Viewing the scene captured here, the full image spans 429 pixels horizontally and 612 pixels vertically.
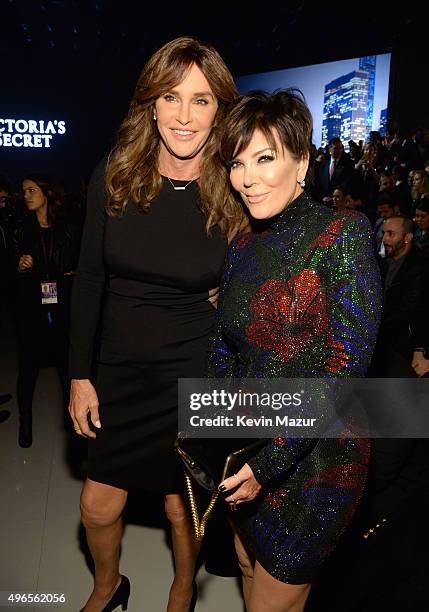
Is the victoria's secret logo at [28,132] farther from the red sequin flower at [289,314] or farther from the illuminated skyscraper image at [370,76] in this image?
the red sequin flower at [289,314]

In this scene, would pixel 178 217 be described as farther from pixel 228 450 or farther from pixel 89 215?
pixel 228 450

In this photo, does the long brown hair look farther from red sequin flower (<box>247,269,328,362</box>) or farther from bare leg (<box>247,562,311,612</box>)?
bare leg (<box>247,562,311,612</box>)

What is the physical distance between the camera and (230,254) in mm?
1636

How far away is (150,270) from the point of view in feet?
5.79

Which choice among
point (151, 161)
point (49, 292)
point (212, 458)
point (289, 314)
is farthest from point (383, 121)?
point (212, 458)

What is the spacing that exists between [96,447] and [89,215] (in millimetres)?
774

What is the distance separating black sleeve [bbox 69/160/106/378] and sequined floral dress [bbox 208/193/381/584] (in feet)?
1.75

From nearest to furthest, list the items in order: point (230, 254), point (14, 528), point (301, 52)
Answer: point (230, 254)
point (14, 528)
point (301, 52)

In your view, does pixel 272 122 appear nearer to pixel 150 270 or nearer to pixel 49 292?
pixel 150 270

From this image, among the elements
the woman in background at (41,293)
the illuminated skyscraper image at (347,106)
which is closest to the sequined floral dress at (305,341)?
the woman in background at (41,293)

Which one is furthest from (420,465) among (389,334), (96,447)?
(96,447)

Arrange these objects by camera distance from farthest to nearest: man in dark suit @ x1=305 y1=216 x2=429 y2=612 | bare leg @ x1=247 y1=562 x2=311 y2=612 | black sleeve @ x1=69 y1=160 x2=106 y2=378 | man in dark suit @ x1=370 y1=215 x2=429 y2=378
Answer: man in dark suit @ x1=370 y1=215 x2=429 y2=378, man in dark suit @ x1=305 y1=216 x2=429 y2=612, black sleeve @ x1=69 y1=160 x2=106 y2=378, bare leg @ x1=247 y1=562 x2=311 y2=612

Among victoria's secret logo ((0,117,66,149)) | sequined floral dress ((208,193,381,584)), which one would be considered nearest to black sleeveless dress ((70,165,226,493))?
sequined floral dress ((208,193,381,584))

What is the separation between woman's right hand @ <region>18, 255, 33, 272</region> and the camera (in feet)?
11.7
